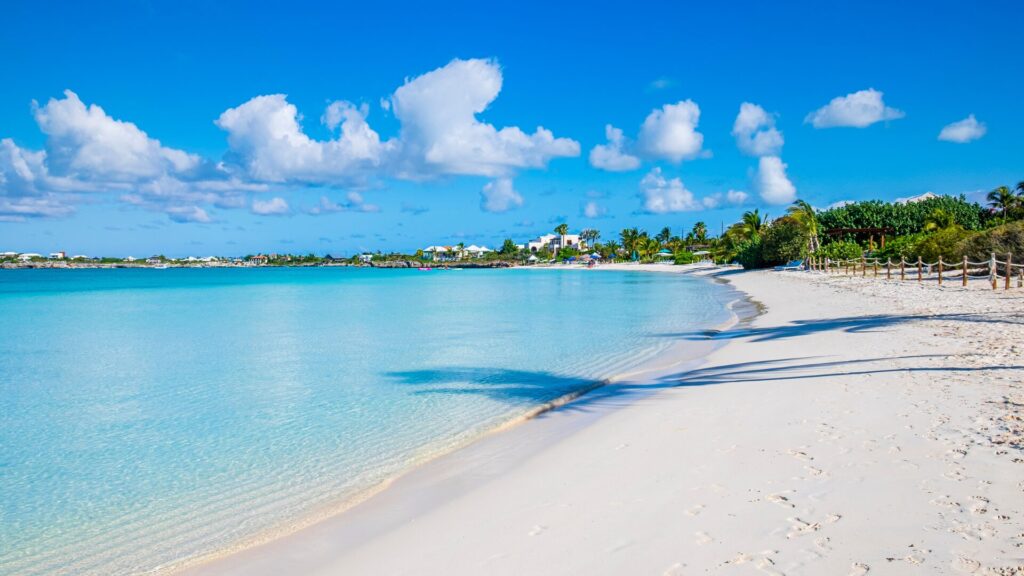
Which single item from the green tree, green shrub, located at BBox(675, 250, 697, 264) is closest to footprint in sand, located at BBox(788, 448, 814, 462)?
green shrub, located at BBox(675, 250, 697, 264)

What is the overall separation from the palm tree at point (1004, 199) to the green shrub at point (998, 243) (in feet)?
120

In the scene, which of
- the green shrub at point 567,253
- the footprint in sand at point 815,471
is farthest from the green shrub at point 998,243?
the green shrub at point 567,253

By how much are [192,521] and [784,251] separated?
60547mm

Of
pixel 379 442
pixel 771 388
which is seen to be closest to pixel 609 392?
pixel 771 388

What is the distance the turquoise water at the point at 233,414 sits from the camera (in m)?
6.07

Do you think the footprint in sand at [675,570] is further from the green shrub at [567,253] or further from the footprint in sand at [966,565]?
the green shrub at [567,253]

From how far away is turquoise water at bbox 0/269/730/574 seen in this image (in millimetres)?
6066

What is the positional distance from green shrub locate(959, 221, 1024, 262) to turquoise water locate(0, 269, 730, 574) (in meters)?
16.0

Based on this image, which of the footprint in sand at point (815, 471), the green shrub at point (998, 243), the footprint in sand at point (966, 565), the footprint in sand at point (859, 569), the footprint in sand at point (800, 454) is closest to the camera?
the footprint in sand at point (966, 565)

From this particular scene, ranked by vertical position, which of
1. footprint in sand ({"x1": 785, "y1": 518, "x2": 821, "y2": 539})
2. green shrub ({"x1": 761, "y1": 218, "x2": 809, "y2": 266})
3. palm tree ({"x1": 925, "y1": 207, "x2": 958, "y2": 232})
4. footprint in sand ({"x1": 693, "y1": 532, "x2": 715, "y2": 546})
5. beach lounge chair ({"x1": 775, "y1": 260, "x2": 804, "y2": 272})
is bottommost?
footprint in sand ({"x1": 693, "y1": 532, "x2": 715, "y2": 546})

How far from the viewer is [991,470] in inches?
194

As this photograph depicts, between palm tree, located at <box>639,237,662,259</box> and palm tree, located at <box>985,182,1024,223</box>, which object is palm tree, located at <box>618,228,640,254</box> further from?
palm tree, located at <box>985,182,1024,223</box>

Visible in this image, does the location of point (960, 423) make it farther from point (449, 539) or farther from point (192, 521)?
point (192, 521)

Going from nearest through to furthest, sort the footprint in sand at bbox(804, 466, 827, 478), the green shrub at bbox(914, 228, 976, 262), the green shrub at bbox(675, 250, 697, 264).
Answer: the footprint in sand at bbox(804, 466, 827, 478), the green shrub at bbox(914, 228, 976, 262), the green shrub at bbox(675, 250, 697, 264)
